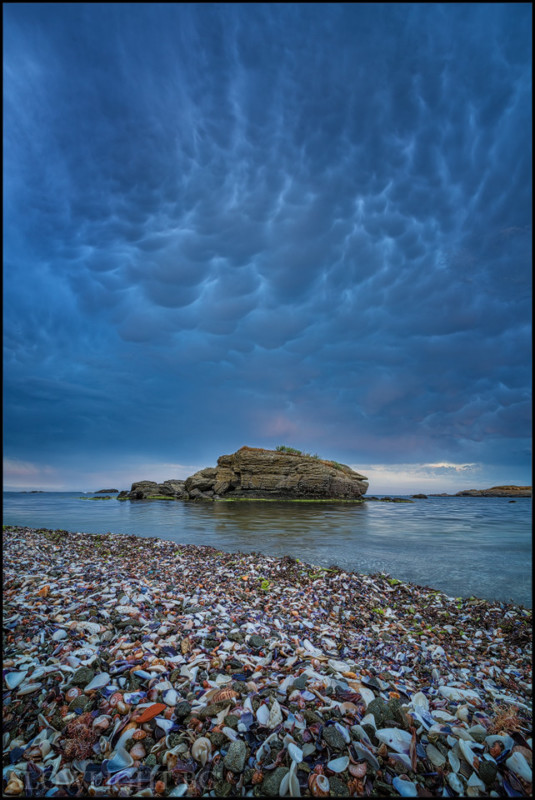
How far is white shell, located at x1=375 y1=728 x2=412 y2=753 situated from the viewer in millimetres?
3799

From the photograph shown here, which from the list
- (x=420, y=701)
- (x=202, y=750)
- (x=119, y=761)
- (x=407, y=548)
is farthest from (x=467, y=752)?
(x=407, y=548)

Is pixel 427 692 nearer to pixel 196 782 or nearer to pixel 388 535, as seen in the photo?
pixel 196 782

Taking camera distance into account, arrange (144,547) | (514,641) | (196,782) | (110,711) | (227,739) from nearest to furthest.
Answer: (196,782) → (227,739) → (110,711) → (514,641) → (144,547)

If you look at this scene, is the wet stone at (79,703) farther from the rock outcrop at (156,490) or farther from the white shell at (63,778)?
the rock outcrop at (156,490)

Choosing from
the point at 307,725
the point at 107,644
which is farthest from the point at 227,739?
the point at 107,644

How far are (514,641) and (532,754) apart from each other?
3.99 m

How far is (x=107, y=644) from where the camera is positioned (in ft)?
17.6

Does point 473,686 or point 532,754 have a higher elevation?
point 532,754

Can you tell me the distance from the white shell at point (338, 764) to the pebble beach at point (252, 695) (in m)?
0.01

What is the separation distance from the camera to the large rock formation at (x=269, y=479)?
57844mm

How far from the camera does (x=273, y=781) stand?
3451 mm

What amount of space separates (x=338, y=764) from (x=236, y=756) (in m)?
0.93

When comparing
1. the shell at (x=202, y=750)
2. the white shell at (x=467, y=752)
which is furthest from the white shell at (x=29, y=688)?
the white shell at (x=467, y=752)

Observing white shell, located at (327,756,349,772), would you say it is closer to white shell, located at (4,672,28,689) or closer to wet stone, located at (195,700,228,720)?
wet stone, located at (195,700,228,720)
